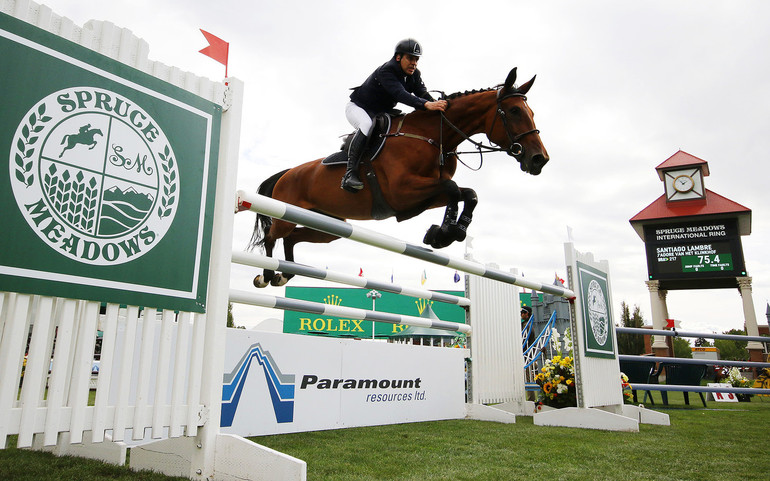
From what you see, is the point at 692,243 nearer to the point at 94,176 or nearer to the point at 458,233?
the point at 458,233

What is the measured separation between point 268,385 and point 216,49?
1640 mm

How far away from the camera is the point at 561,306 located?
782 centimetres

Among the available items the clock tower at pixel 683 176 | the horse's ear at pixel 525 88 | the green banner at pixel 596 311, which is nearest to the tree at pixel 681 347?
the clock tower at pixel 683 176

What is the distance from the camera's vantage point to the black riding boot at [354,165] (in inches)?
95.9

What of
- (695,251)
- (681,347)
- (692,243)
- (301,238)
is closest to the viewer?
(301,238)

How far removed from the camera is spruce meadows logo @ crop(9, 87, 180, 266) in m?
1.16

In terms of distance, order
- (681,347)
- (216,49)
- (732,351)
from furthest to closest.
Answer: (681,347) < (732,351) < (216,49)

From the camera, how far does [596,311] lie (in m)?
3.82

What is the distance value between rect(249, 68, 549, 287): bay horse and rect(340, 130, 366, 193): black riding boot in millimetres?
90

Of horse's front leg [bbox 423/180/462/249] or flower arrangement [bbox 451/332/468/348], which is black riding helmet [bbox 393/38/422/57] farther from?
flower arrangement [bbox 451/332/468/348]

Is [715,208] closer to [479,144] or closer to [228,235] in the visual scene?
[479,144]

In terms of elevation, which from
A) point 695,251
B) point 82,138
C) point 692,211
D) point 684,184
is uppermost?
point 684,184

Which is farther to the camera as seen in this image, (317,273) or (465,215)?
(317,273)

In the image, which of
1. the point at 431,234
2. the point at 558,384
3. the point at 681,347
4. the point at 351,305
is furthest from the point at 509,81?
the point at 681,347
